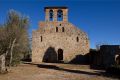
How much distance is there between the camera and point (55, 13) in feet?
138

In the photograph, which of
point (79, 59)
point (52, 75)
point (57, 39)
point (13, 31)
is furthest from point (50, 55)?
point (52, 75)

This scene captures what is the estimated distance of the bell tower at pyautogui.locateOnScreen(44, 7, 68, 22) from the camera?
4202 centimetres

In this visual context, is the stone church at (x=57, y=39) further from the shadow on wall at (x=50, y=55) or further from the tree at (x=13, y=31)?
the tree at (x=13, y=31)

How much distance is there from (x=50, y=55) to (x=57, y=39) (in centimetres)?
318

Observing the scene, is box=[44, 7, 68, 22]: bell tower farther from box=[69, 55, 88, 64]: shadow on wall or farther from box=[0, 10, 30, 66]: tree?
box=[0, 10, 30, 66]: tree

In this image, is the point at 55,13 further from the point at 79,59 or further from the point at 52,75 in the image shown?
the point at 52,75

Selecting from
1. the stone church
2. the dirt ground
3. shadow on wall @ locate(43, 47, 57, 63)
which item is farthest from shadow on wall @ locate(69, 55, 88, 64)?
the dirt ground

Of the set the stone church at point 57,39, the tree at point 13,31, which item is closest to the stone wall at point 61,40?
the stone church at point 57,39

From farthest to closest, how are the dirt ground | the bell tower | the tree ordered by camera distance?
the bell tower → the tree → the dirt ground

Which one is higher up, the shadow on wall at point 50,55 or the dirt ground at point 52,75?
the shadow on wall at point 50,55

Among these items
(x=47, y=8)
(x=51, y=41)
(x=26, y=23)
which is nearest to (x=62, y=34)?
(x=51, y=41)

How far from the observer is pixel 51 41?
139 feet

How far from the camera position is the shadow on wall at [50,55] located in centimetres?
4216

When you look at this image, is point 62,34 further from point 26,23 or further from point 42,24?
point 26,23
